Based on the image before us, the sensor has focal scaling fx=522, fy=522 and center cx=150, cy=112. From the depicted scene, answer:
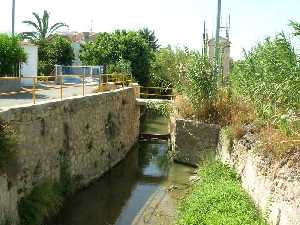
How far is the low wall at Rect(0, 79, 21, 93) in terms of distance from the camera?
2133 cm

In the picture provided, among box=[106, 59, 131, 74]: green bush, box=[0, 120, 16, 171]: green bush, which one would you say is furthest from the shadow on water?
box=[106, 59, 131, 74]: green bush

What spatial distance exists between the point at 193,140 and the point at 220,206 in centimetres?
889

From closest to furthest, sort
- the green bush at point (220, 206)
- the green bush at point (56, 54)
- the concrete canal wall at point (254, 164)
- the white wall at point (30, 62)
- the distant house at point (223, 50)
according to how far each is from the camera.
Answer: the concrete canal wall at point (254, 164) → the green bush at point (220, 206) → the distant house at point (223, 50) → the white wall at point (30, 62) → the green bush at point (56, 54)

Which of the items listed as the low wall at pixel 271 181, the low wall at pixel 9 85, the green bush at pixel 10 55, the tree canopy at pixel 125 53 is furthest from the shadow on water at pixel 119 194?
the tree canopy at pixel 125 53

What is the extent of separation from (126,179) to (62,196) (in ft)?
15.2

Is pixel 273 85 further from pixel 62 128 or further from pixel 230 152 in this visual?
pixel 62 128

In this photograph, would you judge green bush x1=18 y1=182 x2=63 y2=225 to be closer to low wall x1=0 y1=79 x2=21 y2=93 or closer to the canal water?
the canal water

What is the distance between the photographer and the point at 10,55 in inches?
930

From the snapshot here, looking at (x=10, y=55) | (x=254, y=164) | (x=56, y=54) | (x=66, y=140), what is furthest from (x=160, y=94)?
(x=254, y=164)

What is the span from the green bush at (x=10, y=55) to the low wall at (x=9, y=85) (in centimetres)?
122

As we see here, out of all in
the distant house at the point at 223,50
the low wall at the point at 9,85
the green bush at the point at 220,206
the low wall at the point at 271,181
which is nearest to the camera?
the low wall at the point at 271,181

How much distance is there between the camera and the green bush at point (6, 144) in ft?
38.9

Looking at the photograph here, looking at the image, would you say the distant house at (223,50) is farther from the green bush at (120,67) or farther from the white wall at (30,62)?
the green bush at (120,67)

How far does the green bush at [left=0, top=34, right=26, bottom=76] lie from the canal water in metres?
6.71
